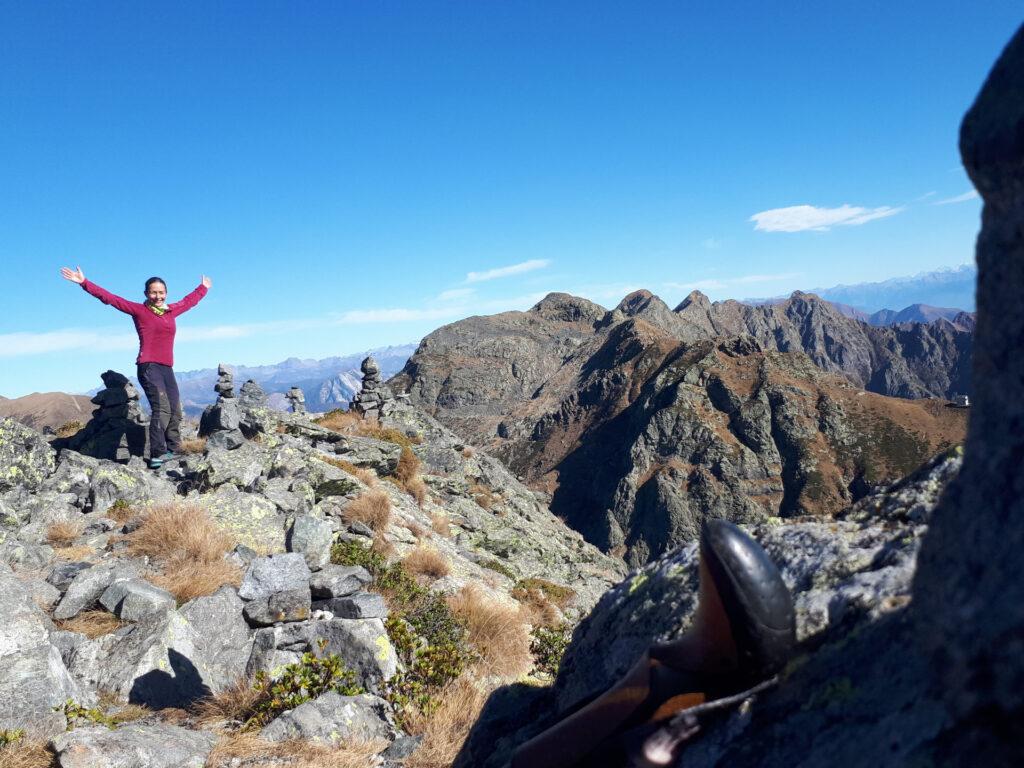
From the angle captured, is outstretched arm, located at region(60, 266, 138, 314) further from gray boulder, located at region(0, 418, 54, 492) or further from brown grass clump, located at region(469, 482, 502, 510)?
brown grass clump, located at region(469, 482, 502, 510)

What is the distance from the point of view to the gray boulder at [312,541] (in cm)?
1173

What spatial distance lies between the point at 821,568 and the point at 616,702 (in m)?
1.20

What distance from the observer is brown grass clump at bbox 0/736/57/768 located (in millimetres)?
5383

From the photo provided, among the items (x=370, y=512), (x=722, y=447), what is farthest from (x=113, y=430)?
(x=722, y=447)

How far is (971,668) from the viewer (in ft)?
4.42

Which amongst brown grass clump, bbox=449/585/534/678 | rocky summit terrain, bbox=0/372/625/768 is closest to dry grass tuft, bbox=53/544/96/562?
rocky summit terrain, bbox=0/372/625/768

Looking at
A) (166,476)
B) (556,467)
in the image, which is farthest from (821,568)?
(556,467)

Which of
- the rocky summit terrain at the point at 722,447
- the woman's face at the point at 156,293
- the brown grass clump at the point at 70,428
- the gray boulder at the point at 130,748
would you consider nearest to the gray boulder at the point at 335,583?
the gray boulder at the point at 130,748

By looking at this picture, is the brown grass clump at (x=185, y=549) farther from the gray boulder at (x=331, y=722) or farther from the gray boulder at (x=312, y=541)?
the gray boulder at (x=331, y=722)

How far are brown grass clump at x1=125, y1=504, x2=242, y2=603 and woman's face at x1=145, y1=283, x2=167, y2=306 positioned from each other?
16.1 ft

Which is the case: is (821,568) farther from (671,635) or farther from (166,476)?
(166,476)

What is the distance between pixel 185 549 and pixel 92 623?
2283mm

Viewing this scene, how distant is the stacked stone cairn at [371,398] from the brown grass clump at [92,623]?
26522 millimetres

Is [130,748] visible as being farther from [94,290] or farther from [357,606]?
[94,290]
